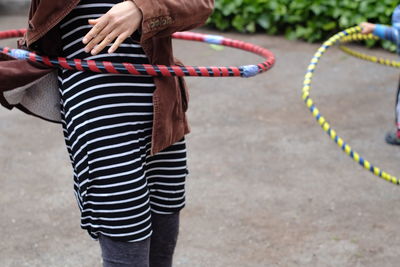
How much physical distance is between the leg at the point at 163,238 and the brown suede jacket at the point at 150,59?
1.02ft

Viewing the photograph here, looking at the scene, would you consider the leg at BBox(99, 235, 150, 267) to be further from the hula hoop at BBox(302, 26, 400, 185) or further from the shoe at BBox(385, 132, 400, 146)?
the shoe at BBox(385, 132, 400, 146)

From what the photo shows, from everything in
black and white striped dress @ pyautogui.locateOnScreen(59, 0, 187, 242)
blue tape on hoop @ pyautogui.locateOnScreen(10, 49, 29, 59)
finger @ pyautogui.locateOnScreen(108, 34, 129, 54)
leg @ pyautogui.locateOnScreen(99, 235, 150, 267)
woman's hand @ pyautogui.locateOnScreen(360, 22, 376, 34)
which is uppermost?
finger @ pyautogui.locateOnScreen(108, 34, 129, 54)

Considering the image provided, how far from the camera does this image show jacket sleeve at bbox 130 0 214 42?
1.73 metres

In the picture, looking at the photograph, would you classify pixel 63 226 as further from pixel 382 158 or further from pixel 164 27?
pixel 382 158

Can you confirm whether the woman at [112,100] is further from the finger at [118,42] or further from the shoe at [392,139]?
the shoe at [392,139]

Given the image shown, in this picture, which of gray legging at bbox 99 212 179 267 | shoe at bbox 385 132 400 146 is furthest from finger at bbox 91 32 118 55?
shoe at bbox 385 132 400 146

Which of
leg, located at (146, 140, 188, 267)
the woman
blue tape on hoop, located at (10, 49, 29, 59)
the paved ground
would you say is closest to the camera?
the woman

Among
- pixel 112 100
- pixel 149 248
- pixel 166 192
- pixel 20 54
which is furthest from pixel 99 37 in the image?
pixel 149 248

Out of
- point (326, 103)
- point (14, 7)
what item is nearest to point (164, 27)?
point (326, 103)

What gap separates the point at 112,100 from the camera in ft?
6.03

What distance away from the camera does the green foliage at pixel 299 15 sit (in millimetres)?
6812

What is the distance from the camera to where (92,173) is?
1855 millimetres

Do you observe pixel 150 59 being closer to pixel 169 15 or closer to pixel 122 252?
pixel 169 15

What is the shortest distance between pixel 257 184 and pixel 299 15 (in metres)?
3.71
